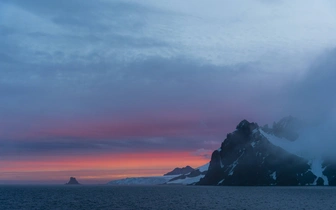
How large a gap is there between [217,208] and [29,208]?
54.4 m

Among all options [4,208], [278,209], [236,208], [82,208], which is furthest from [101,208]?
[278,209]

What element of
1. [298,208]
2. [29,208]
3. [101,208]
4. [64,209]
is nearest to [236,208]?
[298,208]

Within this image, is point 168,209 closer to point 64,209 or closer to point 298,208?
point 64,209

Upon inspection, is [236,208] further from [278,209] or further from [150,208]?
[150,208]

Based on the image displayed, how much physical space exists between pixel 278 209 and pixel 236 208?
472 inches

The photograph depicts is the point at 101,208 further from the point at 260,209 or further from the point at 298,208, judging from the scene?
the point at 298,208

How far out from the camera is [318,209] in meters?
127

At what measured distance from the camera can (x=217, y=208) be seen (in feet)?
409

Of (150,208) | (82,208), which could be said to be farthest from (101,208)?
(150,208)

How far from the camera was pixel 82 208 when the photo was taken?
416 ft

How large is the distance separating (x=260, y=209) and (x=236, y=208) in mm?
6911

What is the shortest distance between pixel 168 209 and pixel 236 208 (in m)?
19.9

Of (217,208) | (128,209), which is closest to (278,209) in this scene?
(217,208)

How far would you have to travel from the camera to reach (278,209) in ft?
409
